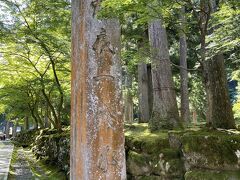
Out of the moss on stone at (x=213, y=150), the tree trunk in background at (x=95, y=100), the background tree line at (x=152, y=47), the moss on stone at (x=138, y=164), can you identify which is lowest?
the moss on stone at (x=138, y=164)

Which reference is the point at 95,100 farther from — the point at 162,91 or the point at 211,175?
the point at 162,91

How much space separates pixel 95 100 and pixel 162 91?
4758 millimetres

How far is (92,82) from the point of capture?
3.26m

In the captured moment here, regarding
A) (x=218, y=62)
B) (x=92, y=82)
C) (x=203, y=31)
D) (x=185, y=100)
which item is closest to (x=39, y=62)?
(x=185, y=100)

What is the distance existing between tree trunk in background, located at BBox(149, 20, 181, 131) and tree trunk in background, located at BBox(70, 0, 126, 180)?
4.07m

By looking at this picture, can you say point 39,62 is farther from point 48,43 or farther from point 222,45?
point 222,45

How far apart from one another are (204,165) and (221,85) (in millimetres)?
2297

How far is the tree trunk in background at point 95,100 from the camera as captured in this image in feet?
10.5

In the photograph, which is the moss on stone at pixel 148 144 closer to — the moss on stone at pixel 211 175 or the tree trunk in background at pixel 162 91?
the moss on stone at pixel 211 175

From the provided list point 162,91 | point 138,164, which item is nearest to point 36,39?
point 162,91

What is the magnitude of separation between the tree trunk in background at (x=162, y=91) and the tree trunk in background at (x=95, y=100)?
13.4ft

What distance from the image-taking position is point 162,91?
7797mm

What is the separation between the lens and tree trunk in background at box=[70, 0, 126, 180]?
3203mm

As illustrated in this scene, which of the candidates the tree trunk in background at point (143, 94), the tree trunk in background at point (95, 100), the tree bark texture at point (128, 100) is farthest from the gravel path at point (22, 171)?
the tree trunk in background at point (95, 100)
